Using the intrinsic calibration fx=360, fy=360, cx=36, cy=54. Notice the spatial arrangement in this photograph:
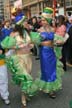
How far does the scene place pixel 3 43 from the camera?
273 inches

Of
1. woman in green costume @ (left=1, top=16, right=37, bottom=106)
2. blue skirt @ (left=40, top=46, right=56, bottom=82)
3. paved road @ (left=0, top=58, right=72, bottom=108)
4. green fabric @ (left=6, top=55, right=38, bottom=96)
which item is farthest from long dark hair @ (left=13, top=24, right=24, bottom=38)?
paved road @ (left=0, top=58, right=72, bottom=108)

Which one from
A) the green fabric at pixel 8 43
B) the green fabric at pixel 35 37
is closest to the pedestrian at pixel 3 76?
the green fabric at pixel 8 43

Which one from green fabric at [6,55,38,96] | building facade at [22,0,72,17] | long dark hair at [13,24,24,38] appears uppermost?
long dark hair at [13,24,24,38]

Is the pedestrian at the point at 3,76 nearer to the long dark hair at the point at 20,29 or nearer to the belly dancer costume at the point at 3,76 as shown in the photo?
the belly dancer costume at the point at 3,76

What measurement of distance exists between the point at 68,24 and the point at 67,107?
561 centimetres

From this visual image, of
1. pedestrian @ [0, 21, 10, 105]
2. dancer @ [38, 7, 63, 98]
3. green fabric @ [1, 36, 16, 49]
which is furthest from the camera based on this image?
dancer @ [38, 7, 63, 98]

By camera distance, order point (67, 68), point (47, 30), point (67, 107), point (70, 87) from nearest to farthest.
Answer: point (67, 107)
point (47, 30)
point (70, 87)
point (67, 68)

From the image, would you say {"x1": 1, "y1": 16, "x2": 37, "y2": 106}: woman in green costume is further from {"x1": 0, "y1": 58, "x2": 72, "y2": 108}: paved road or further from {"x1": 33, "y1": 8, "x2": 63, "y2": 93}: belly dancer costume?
{"x1": 33, "y1": 8, "x2": 63, "y2": 93}: belly dancer costume

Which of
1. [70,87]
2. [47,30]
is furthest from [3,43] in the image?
[70,87]

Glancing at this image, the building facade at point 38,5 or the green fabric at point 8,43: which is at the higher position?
the green fabric at point 8,43

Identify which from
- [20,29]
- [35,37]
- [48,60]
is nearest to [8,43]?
[20,29]

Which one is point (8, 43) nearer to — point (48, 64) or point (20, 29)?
point (20, 29)

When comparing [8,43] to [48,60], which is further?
[48,60]

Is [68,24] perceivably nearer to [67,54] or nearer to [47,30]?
[67,54]
